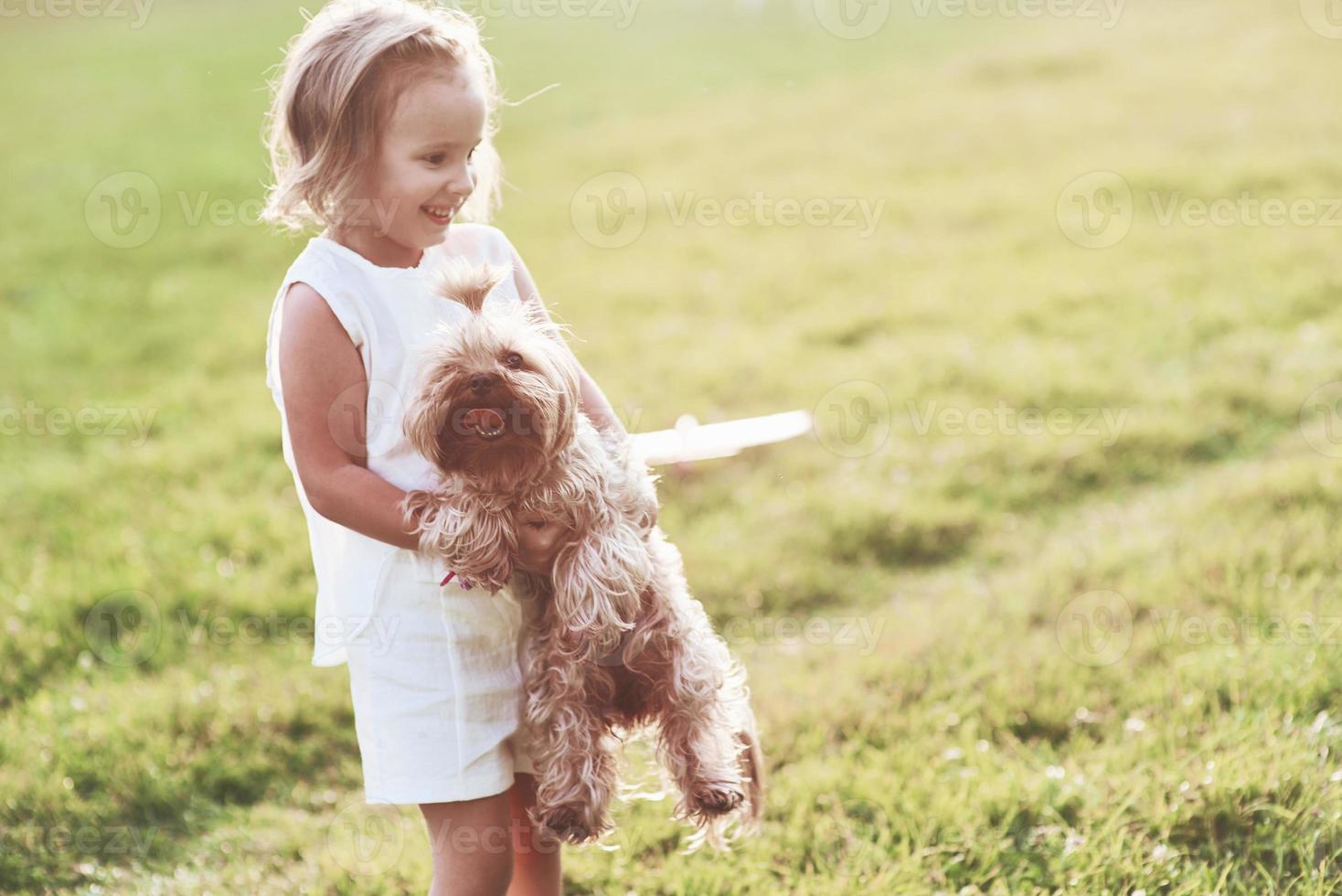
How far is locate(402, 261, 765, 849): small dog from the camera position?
92.0 inches

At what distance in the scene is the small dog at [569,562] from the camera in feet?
7.67

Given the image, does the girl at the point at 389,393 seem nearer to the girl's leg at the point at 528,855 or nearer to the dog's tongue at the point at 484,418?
the girl's leg at the point at 528,855

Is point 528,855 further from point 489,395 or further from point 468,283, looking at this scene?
point 468,283

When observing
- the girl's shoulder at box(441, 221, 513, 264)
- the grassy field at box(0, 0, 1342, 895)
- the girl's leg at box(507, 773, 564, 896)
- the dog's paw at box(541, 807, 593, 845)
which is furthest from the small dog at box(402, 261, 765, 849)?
the grassy field at box(0, 0, 1342, 895)

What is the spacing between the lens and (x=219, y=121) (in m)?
14.7

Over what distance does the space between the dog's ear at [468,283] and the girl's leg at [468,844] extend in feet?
3.80

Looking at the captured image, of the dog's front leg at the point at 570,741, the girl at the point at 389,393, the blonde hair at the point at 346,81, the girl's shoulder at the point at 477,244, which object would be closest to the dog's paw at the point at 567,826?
the dog's front leg at the point at 570,741

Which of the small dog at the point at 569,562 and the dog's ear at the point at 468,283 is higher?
the dog's ear at the point at 468,283

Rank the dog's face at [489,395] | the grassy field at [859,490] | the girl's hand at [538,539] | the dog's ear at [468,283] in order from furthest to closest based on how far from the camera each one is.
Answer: the grassy field at [859,490] → the girl's hand at [538,539] → the dog's ear at [468,283] → the dog's face at [489,395]

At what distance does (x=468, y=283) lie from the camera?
2.43 metres

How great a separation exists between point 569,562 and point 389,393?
1.89 ft

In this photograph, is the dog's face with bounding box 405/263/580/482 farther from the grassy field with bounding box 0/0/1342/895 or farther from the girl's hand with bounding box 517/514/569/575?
the grassy field with bounding box 0/0/1342/895

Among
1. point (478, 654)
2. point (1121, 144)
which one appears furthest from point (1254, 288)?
point (478, 654)

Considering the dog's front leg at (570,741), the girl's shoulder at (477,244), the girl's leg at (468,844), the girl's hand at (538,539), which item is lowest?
the girl's leg at (468,844)
